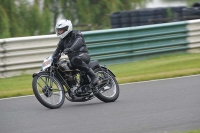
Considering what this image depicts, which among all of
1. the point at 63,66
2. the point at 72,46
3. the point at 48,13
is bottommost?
the point at 48,13

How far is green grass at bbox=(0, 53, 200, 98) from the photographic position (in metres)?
12.1

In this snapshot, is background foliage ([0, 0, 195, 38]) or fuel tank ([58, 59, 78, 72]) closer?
fuel tank ([58, 59, 78, 72])

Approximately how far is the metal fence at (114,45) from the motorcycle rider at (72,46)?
180 inches

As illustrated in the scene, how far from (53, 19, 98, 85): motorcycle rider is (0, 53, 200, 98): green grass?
2.19 meters

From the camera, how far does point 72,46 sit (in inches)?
365

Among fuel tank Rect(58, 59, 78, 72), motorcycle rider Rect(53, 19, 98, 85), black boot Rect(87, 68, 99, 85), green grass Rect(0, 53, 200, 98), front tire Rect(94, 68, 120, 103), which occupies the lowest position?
green grass Rect(0, 53, 200, 98)

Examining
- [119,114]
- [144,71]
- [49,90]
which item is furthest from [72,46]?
[144,71]

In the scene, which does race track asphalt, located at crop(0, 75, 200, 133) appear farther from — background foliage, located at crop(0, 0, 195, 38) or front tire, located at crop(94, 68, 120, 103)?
background foliage, located at crop(0, 0, 195, 38)

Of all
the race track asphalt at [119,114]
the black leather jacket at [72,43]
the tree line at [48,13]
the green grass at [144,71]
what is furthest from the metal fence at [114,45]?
the black leather jacket at [72,43]

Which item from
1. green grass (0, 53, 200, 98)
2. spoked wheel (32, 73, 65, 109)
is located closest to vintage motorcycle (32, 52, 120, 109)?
spoked wheel (32, 73, 65, 109)

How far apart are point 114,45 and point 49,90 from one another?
6162mm

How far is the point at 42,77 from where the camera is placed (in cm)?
925

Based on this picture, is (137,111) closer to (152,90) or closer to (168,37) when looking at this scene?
(152,90)

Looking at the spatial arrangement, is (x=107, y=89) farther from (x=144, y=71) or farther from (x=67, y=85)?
(x=144, y=71)
